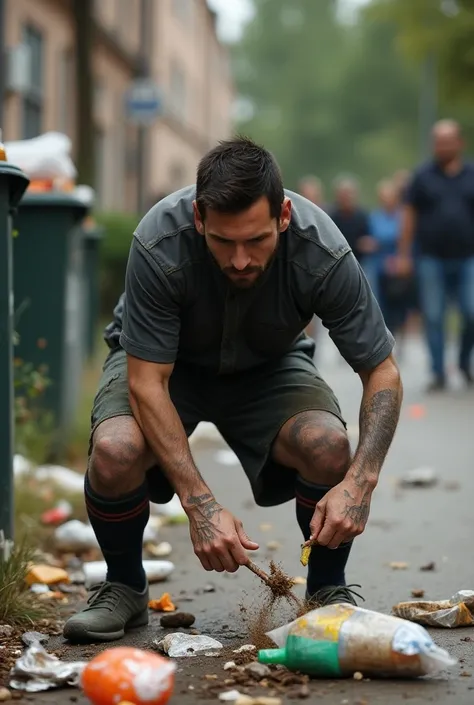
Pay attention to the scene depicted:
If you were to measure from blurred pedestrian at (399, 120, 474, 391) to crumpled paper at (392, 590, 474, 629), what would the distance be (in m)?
7.08

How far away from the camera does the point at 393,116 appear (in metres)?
60.4

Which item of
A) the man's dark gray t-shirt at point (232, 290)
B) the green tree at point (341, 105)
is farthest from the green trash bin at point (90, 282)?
the green tree at point (341, 105)

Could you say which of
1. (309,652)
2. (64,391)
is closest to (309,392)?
(309,652)

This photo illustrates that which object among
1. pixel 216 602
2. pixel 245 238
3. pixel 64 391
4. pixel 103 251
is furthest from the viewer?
pixel 103 251

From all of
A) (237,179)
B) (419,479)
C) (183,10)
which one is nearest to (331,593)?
(237,179)

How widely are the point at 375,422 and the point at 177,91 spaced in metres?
39.4

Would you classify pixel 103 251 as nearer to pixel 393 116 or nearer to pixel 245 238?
pixel 245 238

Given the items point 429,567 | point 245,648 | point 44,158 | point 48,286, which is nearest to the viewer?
point 245,648

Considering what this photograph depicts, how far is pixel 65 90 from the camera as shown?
22.7 meters

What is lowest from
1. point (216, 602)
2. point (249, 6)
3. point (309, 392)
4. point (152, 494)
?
point (216, 602)

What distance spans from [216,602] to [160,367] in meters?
1.14

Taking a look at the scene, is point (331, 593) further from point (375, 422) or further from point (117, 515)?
point (117, 515)

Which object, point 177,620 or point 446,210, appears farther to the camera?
point 446,210

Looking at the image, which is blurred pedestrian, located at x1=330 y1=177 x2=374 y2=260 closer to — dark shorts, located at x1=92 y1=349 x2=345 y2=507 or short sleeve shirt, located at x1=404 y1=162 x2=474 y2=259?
short sleeve shirt, located at x1=404 y1=162 x2=474 y2=259
